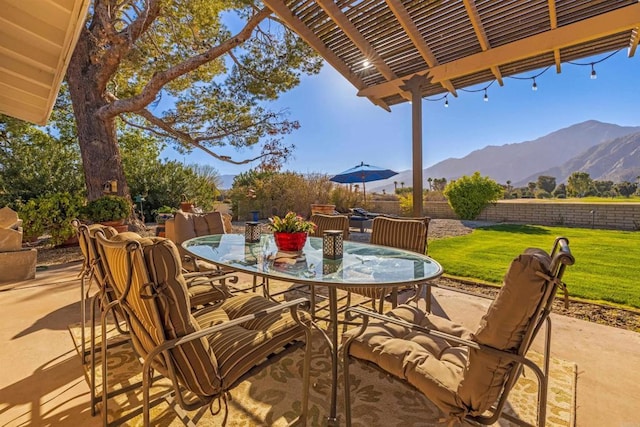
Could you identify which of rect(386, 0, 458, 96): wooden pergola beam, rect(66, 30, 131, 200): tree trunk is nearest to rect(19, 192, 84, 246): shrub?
rect(66, 30, 131, 200): tree trunk

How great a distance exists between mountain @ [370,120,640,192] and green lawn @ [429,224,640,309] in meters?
127

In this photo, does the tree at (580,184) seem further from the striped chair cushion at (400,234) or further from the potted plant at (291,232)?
the potted plant at (291,232)

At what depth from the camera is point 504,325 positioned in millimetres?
988

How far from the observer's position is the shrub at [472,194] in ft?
34.2

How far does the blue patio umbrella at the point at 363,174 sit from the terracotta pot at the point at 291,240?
8069 mm

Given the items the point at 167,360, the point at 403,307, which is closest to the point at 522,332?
the point at 403,307

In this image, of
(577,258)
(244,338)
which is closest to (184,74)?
(244,338)

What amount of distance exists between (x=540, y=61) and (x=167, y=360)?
457 cm

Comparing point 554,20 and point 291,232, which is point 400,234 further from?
point 554,20

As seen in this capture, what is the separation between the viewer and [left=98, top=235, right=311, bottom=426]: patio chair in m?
1.01

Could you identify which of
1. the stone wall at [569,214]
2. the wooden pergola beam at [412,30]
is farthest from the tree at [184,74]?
the stone wall at [569,214]

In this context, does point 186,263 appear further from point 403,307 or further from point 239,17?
point 239,17

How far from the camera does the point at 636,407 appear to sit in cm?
157

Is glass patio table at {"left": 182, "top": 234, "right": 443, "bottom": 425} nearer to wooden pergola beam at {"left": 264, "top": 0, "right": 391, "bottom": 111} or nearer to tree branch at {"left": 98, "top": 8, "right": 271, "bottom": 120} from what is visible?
wooden pergola beam at {"left": 264, "top": 0, "right": 391, "bottom": 111}
